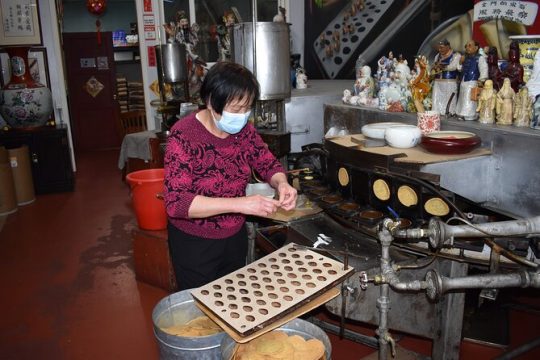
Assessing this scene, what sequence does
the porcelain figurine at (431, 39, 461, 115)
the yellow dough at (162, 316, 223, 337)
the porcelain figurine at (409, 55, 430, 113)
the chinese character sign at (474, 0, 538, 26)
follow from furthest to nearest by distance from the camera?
the chinese character sign at (474, 0, 538, 26), the porcelain figurine at (409, 55, 430, 113), the porcelain figurine at (431, 39, 461, 115), the yellow dough at (162, 316, 223, 337)

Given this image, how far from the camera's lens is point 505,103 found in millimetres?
2271

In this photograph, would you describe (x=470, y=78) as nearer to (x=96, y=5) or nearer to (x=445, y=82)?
(x=445, y=82)

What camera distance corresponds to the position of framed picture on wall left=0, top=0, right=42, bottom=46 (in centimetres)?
626

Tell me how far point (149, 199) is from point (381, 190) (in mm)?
1903

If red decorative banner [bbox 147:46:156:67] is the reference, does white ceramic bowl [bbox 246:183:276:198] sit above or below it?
below

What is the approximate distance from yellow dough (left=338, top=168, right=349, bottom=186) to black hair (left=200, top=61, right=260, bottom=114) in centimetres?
82

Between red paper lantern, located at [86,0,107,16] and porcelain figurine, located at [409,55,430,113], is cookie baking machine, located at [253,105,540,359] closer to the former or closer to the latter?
porcelain figurine, located at [409,55,430,113]

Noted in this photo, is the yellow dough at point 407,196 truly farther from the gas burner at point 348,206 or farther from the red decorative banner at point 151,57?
the red decorative banner at point 151,57

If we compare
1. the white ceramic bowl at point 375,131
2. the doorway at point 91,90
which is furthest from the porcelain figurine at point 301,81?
the doorway at point 91,90

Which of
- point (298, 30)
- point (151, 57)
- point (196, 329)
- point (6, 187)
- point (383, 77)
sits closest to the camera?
point (196, 329)

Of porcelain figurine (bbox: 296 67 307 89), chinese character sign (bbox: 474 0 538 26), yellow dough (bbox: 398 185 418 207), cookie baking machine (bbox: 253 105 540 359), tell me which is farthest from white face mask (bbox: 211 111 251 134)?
porcelain figurine (bbox: 296 67 307 89)

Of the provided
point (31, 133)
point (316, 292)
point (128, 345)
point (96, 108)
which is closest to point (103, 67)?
point (96, 108)

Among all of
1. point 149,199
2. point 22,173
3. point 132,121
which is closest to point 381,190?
point 149,199

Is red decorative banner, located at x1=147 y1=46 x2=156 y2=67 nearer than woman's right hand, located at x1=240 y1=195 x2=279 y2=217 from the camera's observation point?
No
